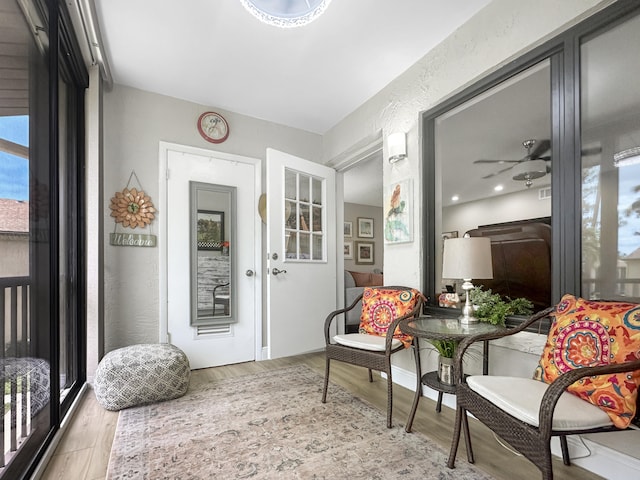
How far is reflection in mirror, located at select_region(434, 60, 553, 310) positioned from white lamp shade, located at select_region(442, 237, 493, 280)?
1.17ft

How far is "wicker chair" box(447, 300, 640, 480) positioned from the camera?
1.06m

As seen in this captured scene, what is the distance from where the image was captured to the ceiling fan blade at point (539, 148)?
2037mm

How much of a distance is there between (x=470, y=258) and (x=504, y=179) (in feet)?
5.38

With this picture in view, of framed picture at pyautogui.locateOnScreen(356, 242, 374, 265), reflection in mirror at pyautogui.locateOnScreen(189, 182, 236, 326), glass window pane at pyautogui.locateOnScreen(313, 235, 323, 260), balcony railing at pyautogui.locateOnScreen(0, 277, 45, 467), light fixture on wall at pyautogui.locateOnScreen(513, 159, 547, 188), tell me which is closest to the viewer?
balcony railing at pyautogui.locateOnScreen(0, 277, 45, 467)

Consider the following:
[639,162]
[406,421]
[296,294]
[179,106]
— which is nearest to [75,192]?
[179,106]

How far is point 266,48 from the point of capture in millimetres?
2371

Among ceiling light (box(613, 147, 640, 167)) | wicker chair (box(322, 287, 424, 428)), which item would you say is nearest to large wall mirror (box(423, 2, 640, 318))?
ceiling light (box(613, 147, 640, 167))

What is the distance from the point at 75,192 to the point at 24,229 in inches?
47.3

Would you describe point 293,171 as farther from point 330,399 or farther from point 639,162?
point 639,162

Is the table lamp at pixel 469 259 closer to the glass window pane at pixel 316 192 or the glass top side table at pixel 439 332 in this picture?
the glass top side table at pixel 439 332

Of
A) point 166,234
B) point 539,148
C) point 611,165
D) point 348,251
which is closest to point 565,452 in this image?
point 611,165

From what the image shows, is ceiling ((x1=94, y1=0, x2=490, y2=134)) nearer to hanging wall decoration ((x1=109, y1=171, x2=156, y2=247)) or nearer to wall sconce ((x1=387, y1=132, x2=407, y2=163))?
wall sconce ((x1=387, y1=132, x2=407, y2=163))

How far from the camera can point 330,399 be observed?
2.31 m

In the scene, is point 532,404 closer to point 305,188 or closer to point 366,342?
point 366,342
